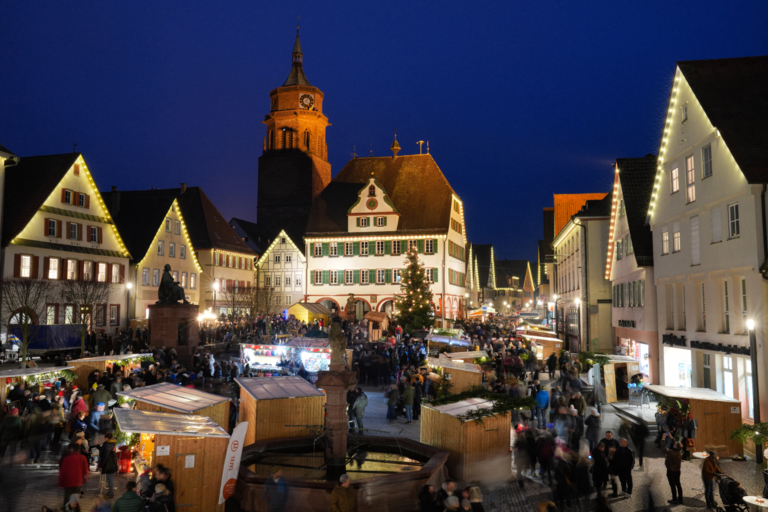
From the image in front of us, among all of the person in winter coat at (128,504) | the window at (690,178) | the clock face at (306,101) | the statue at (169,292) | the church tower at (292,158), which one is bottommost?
the person in winter coat at (128,504)

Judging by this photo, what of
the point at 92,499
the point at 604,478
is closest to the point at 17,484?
the point at 92,499

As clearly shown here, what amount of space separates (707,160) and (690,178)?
1.38m

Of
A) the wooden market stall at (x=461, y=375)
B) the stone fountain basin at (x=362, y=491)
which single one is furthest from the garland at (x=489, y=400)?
the wooden market stall at (x=461, y=375)

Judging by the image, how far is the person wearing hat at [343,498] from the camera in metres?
9.38

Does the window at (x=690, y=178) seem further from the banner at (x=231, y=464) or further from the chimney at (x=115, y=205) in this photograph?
the chimney at (x=115, y=205)

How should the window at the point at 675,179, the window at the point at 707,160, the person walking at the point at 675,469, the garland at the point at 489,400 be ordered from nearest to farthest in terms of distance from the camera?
the person walking at the point at 675,469 < the garland at the point at 489,400 < the window at the point at 707,160 < the window at the point at 675,179

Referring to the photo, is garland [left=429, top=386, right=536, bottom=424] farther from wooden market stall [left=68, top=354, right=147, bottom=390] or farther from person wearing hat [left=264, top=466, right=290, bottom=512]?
wooden market stall [left=68, top=354, right=147, bottom=390]

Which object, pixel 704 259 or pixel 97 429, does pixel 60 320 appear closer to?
pixel 97 429

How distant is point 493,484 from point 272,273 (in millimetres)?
49869

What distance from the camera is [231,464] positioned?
34.2 feet

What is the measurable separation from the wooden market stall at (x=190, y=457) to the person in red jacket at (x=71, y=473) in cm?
86

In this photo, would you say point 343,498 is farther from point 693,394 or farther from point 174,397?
point 693,394

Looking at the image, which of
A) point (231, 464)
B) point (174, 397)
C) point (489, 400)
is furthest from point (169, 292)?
point (231, 464)

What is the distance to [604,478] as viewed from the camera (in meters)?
11.7
